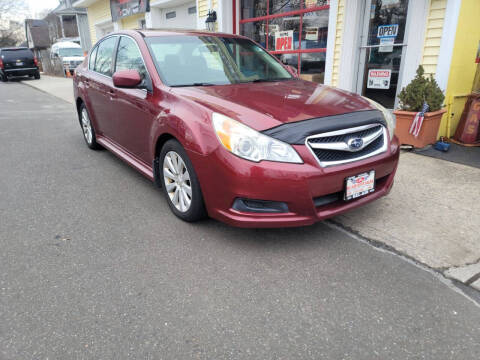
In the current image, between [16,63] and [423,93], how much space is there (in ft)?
67.2

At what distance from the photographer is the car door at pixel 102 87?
14.2 ft

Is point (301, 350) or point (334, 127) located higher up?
point (334, 127)

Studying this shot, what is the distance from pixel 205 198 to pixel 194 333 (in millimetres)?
1072

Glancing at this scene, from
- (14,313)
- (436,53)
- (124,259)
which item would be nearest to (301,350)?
(124,259)

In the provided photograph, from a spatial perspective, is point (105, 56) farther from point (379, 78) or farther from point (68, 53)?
point (68, 53)

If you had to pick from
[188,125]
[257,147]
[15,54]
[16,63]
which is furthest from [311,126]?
[15,54]

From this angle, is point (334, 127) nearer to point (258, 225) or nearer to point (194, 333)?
point (258, 225)

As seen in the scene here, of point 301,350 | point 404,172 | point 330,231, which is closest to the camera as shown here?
point 301,350

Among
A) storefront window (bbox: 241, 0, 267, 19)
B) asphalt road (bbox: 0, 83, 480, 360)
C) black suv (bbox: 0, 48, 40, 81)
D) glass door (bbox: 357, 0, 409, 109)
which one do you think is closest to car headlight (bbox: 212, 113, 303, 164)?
asphalt road (bbox: 0, 83, 480, 360)

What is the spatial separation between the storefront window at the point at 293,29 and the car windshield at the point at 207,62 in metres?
3.67

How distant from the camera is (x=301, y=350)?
6.22 feet

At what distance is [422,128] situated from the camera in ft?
16.7

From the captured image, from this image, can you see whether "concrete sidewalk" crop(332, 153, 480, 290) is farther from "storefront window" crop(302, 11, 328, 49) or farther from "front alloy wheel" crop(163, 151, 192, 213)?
"storefront window" crop(302, 11, 328, 49)

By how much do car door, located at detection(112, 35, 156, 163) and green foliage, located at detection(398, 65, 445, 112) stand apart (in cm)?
368
